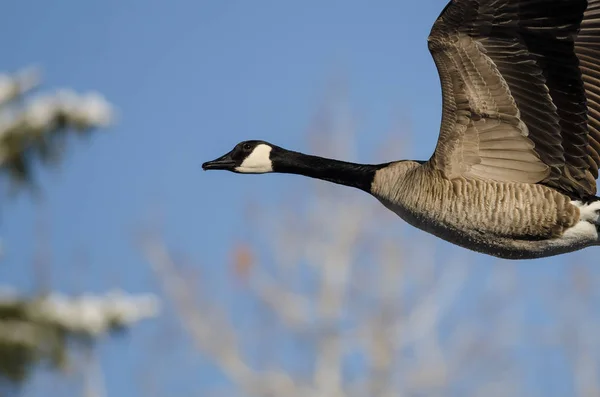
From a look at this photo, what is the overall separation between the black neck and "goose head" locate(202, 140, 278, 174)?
0.06 meters

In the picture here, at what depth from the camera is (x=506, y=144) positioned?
6.58m

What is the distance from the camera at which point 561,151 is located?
659cm

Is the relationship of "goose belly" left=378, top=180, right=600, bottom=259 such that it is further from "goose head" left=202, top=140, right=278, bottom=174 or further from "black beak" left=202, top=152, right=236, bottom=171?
"black beak" left=202, top=152, right=236, bottom=171

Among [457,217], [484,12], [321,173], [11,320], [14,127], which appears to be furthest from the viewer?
[321,173]

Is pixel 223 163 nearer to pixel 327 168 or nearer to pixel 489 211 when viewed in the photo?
pixel 327 168

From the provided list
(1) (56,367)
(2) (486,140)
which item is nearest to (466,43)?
(2) (486,140)

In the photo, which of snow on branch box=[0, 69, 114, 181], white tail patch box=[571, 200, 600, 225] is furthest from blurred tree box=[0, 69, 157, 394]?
white tail patch box=[571, 200, 600, 225]

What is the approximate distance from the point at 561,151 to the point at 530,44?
854 millimetres

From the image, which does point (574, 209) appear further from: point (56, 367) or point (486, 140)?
point (56, 367)

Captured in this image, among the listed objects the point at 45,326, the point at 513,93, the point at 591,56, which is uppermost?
the point at 591,56

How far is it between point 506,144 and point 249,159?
2107 mm

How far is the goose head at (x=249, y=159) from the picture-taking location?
778cm

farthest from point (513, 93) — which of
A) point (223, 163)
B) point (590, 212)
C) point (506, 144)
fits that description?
point (223, 163)

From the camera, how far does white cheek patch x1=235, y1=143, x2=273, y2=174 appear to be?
7777mm
